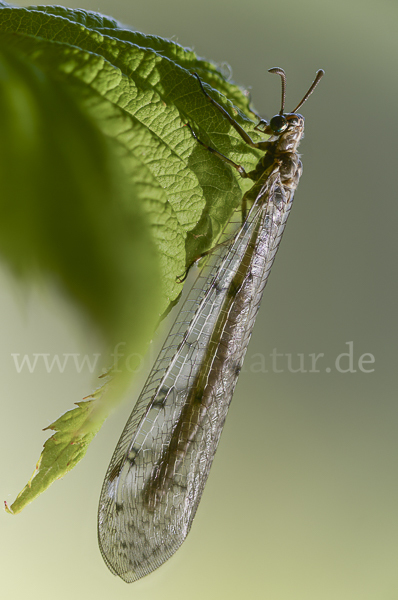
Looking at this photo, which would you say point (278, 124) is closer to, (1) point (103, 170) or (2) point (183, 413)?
(1) point (103, 170)

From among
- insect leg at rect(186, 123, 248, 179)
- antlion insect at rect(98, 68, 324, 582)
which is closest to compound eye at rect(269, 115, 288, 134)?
antlion insect at rect(98, 68, 324, 582)

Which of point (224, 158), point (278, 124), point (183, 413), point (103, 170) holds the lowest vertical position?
point (183, 413)

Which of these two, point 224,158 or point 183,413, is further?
point 183,413

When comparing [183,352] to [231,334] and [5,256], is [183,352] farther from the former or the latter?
[5,256]

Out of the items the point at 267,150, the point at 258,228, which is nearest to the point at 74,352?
the point at 258,228

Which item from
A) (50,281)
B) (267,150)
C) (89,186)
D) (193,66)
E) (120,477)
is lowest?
(120,477)

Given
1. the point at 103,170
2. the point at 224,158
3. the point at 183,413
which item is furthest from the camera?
the point at 183,413

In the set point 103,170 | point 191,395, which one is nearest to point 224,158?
point 103,170
